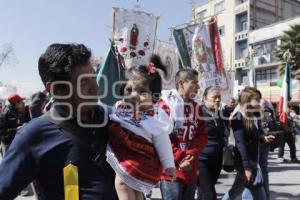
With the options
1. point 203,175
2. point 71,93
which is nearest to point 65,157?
point 71,93

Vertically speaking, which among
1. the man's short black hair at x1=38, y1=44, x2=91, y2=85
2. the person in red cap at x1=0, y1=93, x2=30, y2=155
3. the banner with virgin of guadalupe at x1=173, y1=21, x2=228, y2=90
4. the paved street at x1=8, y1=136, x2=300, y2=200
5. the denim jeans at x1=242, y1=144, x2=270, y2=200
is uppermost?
the banner with virgin of guadalupe at x1=173, y1=21, x2=228, y2=90

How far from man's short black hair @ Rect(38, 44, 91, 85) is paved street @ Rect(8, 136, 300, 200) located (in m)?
5.31

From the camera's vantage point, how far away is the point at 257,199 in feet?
15.7

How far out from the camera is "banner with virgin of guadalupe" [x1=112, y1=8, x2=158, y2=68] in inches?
319

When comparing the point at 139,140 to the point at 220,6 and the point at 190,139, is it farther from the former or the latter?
the point at 220,6

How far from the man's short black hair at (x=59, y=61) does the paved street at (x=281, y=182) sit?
5.31 meters

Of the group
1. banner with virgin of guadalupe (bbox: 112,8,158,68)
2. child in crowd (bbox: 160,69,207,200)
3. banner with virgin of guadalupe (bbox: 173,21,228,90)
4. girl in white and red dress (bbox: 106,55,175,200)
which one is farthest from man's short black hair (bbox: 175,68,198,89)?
banner with virgin of guadalupe (bbox: 173,21,228,90)

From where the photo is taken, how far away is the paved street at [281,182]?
7.14 m

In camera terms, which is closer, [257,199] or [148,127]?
[148,127]

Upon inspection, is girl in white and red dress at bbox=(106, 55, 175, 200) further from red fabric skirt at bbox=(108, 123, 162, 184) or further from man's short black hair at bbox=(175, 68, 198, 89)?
man's short black hair at bbox=(175, 68, 198, 89)

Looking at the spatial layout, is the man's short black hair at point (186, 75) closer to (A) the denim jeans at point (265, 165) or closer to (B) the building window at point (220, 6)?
(A) the denim jeans at point (265, 165)

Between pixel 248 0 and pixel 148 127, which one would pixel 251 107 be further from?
pixel 248 0

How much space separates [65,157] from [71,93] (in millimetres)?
254

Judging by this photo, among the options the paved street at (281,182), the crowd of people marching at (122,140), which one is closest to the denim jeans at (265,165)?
the crowd of people marching at (122,140)
